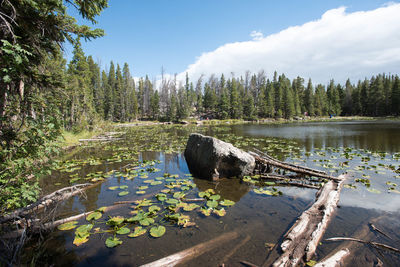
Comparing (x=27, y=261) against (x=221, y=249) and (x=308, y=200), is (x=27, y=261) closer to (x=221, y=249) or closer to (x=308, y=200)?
(x=221, y=249)

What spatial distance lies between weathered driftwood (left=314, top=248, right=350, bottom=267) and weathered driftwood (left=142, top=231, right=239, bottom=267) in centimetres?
155

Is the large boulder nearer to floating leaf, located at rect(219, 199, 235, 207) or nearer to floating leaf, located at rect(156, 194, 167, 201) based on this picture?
floating leaf, located at rect(219, 199, 235, 207)

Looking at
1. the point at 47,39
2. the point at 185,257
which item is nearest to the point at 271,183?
the point at 185,257

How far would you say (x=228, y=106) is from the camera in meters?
62.3

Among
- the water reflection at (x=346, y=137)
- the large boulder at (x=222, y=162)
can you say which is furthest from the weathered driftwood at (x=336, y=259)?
the water reflection at (x=346, y=137)

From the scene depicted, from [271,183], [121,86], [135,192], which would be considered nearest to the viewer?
[135,192]

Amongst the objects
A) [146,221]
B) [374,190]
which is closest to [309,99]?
[374,190]

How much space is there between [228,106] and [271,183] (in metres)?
56.8

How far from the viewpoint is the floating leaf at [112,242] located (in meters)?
3.54

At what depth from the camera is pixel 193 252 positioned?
11.3ft

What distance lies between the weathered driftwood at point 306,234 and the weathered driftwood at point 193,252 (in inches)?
41.7

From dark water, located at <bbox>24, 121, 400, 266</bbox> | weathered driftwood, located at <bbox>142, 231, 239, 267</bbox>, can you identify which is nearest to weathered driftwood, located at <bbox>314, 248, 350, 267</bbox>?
dark water, located at <bbox>24, 121, 400, 266</bbox>

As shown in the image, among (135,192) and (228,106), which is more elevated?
(228,106)

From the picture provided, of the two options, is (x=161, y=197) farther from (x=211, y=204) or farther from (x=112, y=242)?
(x=112, y=242)
